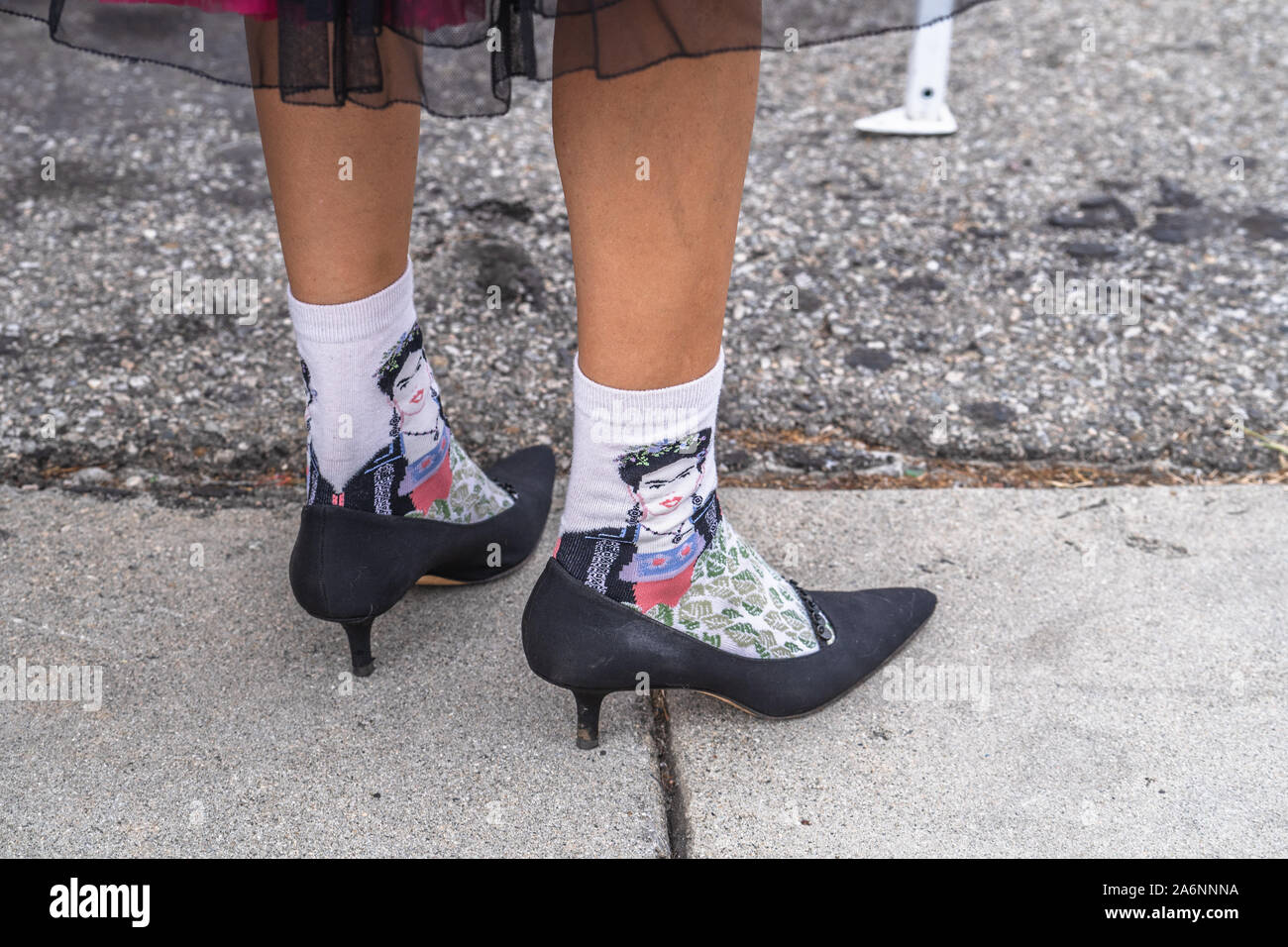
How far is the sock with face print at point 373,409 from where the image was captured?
1.16 metres

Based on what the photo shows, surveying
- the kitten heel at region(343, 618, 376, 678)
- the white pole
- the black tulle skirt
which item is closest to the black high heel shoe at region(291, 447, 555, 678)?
the kitten heel at region(343, 618, 376, 678)

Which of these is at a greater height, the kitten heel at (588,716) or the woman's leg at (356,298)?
the woman's leg at (356,298)

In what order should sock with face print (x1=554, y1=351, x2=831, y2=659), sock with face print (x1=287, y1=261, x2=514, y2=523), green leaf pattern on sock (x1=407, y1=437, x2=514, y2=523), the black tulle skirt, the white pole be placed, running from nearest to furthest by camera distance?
1. the black tulle skirt
2. sock with face print (x1=554, y1=351, x2=831, y2=659)
3. sock with face print (x1=287, y1=261, x2=514, y2=523)
4. green leaf pattern on sock (x1=407, y1=437, x2=514, y2=523)
5. the white pole

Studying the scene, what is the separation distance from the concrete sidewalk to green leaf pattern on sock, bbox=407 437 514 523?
11cm

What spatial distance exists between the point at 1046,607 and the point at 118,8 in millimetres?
1209

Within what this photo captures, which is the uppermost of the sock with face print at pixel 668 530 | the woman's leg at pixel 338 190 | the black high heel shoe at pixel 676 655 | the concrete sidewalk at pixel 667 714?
the woman's leg at pixel 338 190

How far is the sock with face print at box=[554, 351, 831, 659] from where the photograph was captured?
1.05 metres

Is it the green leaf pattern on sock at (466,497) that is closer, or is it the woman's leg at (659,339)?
the woman's leg at (659,339)

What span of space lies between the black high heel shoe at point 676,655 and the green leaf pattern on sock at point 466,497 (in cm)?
23

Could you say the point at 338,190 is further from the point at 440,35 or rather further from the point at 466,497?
the point at 466,497

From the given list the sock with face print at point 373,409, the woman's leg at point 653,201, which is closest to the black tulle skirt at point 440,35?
the woman's leg at point 653,201

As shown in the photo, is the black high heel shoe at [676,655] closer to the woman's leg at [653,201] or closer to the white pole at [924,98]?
the woman's leg at [653,201]

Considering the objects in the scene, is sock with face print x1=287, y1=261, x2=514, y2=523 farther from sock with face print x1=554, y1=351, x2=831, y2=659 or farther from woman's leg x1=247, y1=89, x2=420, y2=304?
sock with face print x1=554, y1=351, x2=831, y2=659

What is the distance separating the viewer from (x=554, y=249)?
85.4 inches
